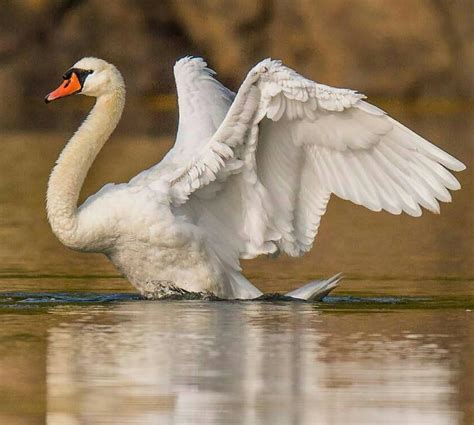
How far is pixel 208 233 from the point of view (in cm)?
1101

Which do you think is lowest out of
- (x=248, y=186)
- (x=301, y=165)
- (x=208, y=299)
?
(x=208, y=299)

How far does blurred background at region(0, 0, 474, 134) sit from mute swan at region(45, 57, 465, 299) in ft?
54.7

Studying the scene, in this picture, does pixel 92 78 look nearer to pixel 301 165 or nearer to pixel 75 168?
pixel 75 168

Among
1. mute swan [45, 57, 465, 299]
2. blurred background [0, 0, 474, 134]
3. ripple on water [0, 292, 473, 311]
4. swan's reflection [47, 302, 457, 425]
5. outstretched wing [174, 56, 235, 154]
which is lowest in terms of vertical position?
swan's reflection [47, 302, 457, 425]

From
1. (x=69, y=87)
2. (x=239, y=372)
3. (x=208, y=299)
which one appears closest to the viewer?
(x=239, y=372)

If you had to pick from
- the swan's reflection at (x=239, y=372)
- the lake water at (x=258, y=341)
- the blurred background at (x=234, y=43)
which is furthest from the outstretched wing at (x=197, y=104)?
the blurred background at (x=234, y=43)

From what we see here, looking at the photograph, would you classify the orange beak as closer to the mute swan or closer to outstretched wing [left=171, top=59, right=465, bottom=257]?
the mute swan

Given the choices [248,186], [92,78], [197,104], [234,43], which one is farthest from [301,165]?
[234,43]

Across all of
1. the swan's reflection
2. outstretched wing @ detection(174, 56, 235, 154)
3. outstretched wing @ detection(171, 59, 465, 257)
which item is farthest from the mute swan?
the swan's reflection

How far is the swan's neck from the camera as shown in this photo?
413 inches

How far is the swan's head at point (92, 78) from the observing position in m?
11.4

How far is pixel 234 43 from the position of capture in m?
30.7

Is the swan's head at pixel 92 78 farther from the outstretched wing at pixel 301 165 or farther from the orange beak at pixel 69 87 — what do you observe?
the outstretched wing at pixel 301 165

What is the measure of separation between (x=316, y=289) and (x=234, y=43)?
20.4 metres
